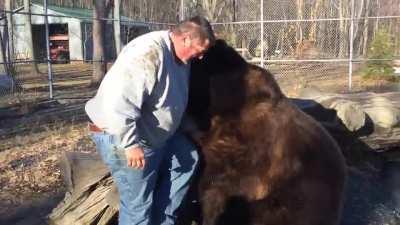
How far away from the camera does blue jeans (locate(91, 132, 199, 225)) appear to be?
3266mm

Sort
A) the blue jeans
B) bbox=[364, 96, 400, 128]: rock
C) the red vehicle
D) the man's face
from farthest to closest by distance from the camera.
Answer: the red vehicle < bbox=[364, 96, 400, 128]: rock < the blue jeans < the man's face

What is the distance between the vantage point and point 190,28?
120 inches

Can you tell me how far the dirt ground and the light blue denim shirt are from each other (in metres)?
2.10

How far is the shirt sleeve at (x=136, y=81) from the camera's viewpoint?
2947mm

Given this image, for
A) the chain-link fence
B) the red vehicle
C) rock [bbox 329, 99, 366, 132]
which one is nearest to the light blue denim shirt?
rock [bbox 329, 99, 366, 132]

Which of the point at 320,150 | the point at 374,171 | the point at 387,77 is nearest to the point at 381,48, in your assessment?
the point at 387,77

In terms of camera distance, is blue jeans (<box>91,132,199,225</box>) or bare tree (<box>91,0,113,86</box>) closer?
blue jeans (<box>91,132,199,225</box>)

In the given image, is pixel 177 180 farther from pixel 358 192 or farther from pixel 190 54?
pixel 358 192

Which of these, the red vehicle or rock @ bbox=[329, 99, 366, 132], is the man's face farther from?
the red vehicle

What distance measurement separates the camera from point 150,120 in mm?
3182

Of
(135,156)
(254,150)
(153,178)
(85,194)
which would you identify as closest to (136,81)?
(135,156)

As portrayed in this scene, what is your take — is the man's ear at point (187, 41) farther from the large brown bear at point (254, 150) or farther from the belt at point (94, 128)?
the belt at point (94, 128)

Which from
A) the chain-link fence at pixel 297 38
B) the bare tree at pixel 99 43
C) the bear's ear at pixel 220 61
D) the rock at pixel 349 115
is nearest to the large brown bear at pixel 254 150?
the bear's ear at pixel 220 61

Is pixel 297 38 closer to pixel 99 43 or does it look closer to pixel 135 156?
pixel 99 43
